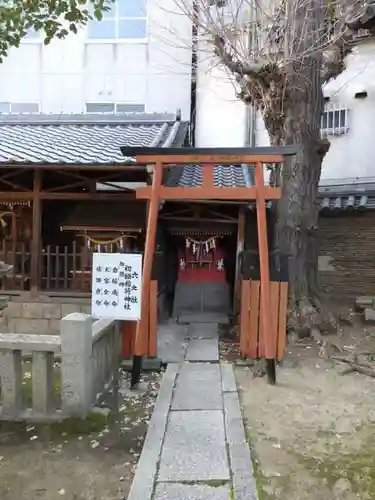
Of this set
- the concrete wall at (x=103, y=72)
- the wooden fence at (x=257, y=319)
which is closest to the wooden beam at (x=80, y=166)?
the wooden fence at (x=257, y=319)

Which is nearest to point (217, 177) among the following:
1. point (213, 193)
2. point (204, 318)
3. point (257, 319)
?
point (204, 318)

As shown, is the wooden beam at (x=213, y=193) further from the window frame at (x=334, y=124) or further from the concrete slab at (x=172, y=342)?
the window frame at (x=334, y=124)

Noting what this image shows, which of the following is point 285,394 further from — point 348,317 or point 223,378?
point 348,317

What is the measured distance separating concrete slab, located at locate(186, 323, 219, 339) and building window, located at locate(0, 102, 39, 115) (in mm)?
10025

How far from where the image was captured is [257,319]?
8211 mm

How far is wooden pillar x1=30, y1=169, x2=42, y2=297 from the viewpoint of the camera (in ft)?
34.2

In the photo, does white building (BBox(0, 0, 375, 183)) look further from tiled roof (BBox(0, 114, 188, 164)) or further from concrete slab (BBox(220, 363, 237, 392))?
concrete slab (BBox(220, 363, 237, 392))

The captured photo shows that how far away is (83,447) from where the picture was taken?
5.15 metres

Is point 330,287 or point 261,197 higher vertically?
point 261,197

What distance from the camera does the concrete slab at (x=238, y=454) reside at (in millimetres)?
4047

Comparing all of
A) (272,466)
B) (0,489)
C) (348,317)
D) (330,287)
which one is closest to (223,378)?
(272,466)

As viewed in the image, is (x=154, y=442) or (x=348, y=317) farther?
(x=348, y=317)

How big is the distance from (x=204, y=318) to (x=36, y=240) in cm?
433

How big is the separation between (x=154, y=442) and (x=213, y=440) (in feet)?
1.94
